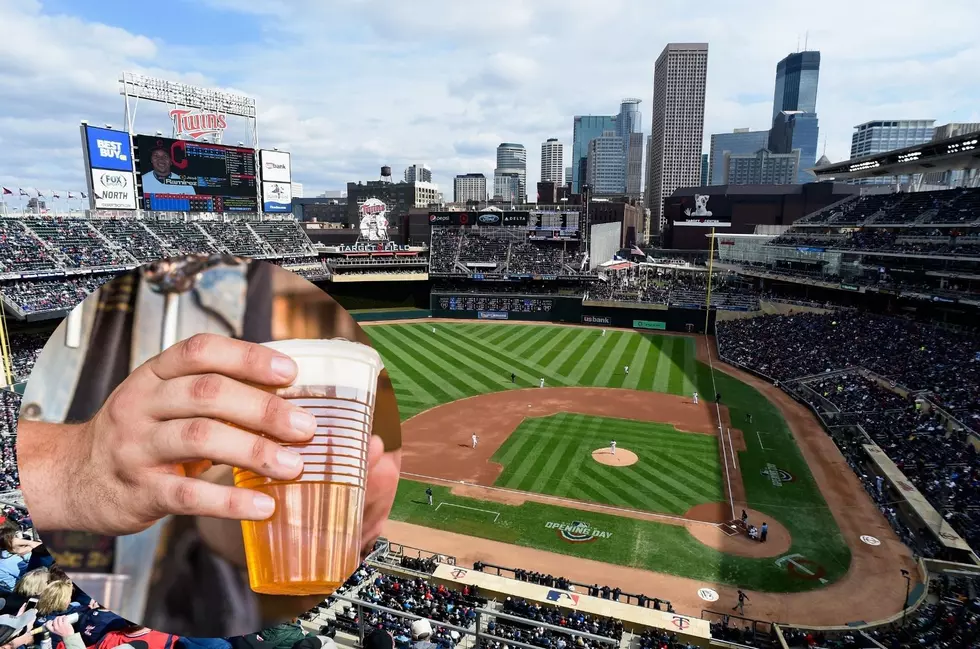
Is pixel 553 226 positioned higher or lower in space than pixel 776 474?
higher

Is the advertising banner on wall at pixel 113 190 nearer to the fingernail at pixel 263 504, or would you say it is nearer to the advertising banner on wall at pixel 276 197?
the advertising banner on wall at pixel 276 197

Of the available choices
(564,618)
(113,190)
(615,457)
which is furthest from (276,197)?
(564,618)

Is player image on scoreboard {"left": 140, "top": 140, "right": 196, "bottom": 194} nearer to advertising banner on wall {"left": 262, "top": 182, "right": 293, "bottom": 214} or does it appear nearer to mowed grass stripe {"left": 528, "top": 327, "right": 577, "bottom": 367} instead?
advertising banner on wall {"left": 262, "top": 182, "right": 293, "bottom": 214}

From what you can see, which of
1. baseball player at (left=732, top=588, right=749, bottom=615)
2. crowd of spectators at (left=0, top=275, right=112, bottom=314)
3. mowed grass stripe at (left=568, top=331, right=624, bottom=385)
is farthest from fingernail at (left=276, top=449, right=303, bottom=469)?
crowd of spectators at (left=0, top=275, right=112, bottom=314)

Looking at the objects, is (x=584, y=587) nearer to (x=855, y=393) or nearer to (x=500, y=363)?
(x=855, y=393)

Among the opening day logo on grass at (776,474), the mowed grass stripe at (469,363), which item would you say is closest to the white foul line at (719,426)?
the opening day logo on grass at (776,474)

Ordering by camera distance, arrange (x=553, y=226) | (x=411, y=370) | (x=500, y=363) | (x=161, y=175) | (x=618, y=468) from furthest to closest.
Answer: (x=553, y=226) → (x=161, y=175) → (x=500, y=363) → (x=411, y=370) → (x=618, y=468)
